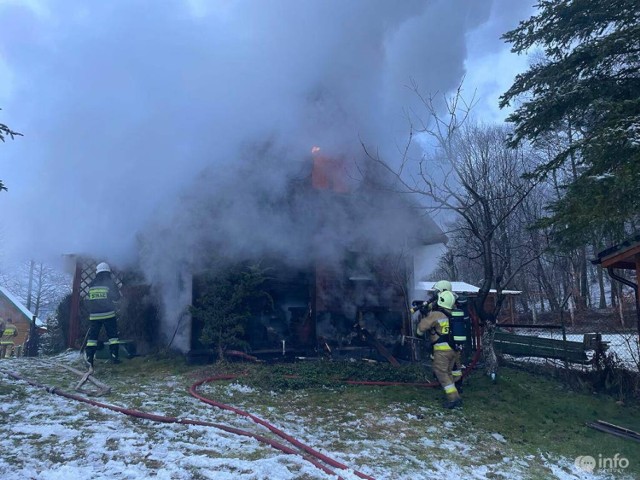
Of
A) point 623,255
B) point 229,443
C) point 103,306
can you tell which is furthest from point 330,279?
point 229,443

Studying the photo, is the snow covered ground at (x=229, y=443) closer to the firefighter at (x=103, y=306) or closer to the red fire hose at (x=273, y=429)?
the red fire hose at (x=273, y=429)

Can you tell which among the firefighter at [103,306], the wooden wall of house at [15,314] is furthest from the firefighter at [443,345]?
the wooden wall of house at [15,314]

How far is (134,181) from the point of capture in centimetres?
897

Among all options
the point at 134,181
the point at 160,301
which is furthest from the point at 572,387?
the point at 134,181

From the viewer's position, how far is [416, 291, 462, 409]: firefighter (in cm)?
580

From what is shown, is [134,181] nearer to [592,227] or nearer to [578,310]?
[592,227]

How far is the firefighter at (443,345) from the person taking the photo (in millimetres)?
5797

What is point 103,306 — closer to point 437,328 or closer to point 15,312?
point 437,328

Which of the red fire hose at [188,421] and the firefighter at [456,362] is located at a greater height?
the firefighter at [456,362]

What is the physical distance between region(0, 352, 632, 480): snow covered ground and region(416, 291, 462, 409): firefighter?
0.31 m

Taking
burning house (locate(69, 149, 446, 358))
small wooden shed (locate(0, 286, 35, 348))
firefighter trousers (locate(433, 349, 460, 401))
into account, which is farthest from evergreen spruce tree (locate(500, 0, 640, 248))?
small wooden shed (locate(0, 286, 35, 348))

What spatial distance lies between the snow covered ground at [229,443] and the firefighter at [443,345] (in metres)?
0.31

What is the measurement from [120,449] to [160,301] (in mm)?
5722

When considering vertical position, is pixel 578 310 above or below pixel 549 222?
below
